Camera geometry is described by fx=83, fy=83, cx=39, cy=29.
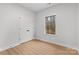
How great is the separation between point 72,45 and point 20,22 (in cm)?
86

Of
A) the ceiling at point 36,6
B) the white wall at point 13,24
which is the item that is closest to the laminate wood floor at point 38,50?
the white wall at point 13,24

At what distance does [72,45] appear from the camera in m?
1.23

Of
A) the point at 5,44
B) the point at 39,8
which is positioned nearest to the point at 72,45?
the point at 39,8

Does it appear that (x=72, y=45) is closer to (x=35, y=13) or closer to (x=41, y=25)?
(x=41, y=25)

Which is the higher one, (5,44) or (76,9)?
(76,9)

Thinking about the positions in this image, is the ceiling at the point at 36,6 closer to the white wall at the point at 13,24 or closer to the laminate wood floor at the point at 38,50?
the white wall at the point at 13,24

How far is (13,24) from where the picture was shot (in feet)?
4.12

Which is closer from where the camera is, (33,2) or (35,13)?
(33,2)

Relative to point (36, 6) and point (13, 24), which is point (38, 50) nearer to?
point (13, 24)

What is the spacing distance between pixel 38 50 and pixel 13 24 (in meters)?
0.55

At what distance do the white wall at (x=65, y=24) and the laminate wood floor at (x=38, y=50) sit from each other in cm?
9

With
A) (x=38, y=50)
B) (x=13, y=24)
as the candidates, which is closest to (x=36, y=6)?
(x=13, y=24)

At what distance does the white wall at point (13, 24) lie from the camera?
121 centimetres

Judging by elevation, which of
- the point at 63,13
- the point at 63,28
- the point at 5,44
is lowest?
the point at 5,44
